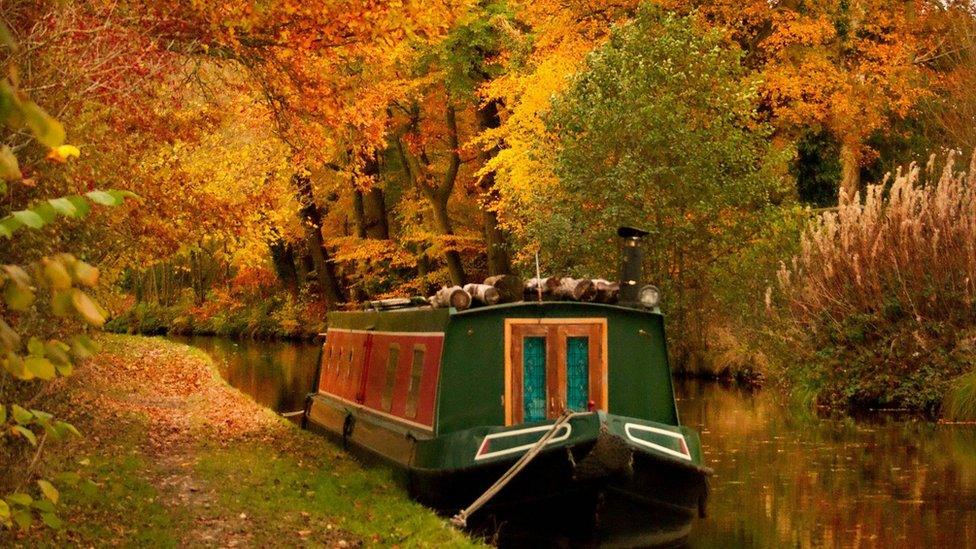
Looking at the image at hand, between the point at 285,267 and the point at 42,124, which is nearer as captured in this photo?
the point at 42,124

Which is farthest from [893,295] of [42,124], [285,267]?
[285,267]

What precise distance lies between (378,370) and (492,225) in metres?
16.5

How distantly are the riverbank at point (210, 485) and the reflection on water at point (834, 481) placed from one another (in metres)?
3.18

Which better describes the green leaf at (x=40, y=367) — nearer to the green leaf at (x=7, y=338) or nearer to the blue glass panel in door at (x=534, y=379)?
the green leaf at (x=7, y=338)

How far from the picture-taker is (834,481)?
13.4 meters

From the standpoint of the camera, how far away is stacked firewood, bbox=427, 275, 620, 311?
11008 millimetres

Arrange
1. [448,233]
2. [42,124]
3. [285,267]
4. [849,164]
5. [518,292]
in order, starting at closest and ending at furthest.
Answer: [42,124], [518,292], [849,164], [448,233], [285,267]

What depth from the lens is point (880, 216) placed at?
58.8 feet

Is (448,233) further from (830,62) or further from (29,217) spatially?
(29,217)

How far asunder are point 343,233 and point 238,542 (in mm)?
31910

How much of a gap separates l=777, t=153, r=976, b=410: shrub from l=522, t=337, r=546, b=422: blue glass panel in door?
793 centimetres

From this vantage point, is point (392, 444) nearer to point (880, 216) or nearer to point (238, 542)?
point (238, 542)

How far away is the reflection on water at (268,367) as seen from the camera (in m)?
23.3

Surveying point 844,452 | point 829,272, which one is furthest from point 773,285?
point 844,452
